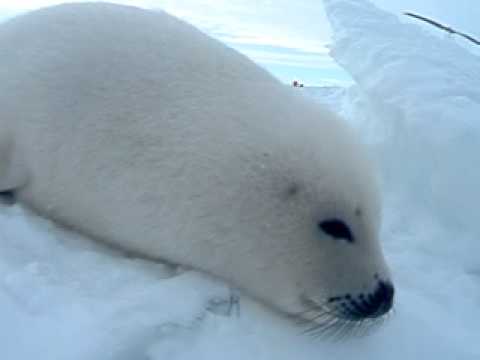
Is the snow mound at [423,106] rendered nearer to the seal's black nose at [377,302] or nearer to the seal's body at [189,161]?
the seal's body at [189,161]

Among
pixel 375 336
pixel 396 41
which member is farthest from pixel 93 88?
pixel 396 41

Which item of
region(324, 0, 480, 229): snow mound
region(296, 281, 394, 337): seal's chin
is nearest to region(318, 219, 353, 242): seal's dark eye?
region(296, 281, 394, 337): seal's chin

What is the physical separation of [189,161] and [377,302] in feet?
2.24

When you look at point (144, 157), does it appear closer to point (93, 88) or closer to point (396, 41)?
point (93, 88)

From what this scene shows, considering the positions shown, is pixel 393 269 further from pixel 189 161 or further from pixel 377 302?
pixel 189 161

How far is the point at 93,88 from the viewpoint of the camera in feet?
8.22

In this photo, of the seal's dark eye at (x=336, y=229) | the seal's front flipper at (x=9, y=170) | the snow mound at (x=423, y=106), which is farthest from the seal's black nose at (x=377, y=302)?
the seal's front flipper at (x=9, y=170)

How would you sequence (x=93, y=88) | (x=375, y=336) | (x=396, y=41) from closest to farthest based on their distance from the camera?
(x=375, y=336), (x=93, y=88), (x=396, y=41)

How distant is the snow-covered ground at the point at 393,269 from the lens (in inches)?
68.2

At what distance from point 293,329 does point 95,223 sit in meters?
0.74

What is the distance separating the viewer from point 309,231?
2188 mm

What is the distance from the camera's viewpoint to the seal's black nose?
80.1 inches

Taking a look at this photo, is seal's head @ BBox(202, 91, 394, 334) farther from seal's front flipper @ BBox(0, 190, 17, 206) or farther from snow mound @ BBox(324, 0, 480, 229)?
seal's front flipper @ BBox(0, 190, 17, 206)

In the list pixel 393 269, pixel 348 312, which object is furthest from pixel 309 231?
pixel 393 269
